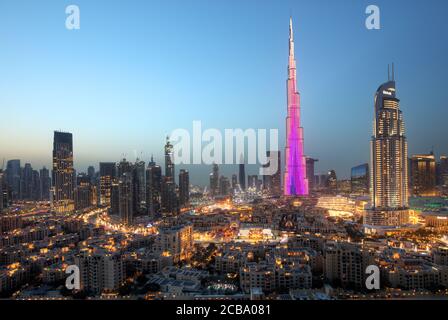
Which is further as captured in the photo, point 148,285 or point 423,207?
point 423,207

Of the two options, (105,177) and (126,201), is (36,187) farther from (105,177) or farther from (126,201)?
(126,201)

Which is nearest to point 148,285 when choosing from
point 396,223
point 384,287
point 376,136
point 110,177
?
point 384,287

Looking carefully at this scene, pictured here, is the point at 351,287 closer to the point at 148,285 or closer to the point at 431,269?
the point at 431,269

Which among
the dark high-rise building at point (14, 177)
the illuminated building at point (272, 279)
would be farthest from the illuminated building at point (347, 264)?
the dark high-rise building at point (14, 177)

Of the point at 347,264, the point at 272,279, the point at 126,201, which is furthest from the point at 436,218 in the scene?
the point at 126,201

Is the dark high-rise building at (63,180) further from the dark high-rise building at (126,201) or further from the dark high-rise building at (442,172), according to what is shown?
the dark high-rise building at (442,172)
